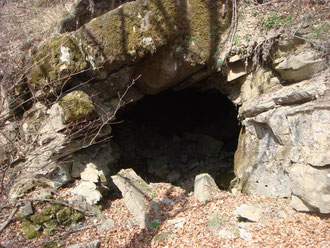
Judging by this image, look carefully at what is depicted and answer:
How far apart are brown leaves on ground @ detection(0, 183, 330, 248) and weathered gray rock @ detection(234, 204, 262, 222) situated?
79 mm

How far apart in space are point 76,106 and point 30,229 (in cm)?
229

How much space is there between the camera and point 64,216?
4.80 m

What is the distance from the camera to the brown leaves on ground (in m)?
3.68

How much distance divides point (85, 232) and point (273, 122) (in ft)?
12.9

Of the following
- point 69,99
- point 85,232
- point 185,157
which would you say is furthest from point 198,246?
point 185,157

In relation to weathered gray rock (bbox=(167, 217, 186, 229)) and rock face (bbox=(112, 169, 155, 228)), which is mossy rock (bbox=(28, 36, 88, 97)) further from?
weathered gray rock (bbox=(167, 217, 186, 229))

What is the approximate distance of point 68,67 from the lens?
4848 mm

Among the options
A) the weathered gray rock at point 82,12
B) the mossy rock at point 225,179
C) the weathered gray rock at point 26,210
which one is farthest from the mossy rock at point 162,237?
the weathered gray rock at point 82,12

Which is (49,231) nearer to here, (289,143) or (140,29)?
(140,29)

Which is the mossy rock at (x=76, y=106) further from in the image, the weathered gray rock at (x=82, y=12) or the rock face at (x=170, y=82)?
the weathered gray rock at (x=82, y=12)

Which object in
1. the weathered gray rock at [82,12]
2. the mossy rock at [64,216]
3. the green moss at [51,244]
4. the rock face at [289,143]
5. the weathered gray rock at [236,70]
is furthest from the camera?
the weathered gray rock at [82,12]

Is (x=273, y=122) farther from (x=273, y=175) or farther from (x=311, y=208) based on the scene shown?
(x=311, y=208)

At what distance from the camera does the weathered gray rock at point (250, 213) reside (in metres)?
4.07

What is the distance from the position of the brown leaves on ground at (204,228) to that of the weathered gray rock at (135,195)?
0.56 feet
